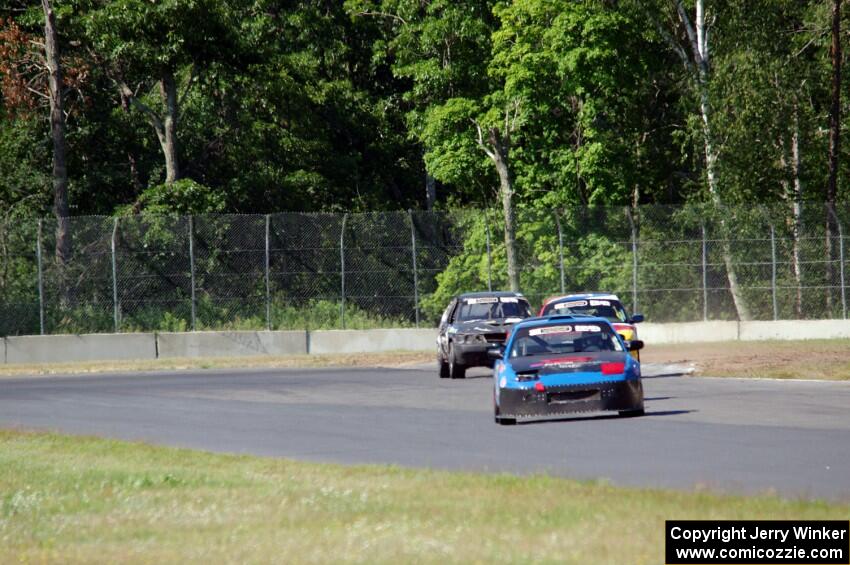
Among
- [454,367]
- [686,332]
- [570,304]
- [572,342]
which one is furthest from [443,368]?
[686,332]

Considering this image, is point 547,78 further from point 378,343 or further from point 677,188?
point 378,343

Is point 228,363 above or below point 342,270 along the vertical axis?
below

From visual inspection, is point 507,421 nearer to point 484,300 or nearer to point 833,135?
point 484,300

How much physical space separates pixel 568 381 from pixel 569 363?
0.23m

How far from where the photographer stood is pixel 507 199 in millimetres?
47625

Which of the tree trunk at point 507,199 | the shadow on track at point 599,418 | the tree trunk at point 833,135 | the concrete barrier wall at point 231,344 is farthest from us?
the tree trunk at point 507,199

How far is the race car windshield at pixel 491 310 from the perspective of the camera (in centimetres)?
3209

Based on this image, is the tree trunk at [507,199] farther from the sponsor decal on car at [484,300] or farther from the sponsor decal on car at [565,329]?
the sponsor decal on car at [565,329]

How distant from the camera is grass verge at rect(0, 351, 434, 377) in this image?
38.7 m

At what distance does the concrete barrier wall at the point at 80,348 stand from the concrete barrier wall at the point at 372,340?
182 inches

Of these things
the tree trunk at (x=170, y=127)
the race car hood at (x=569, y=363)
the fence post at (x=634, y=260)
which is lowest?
the race car hood at (x=569, y=363)

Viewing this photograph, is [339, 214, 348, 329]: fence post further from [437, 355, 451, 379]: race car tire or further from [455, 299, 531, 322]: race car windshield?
[437, 355, 451, 379]: race car tire

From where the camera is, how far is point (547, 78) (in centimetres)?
5088

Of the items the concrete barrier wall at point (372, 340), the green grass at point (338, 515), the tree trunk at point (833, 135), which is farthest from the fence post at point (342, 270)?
the green grass at point (338, 515)
